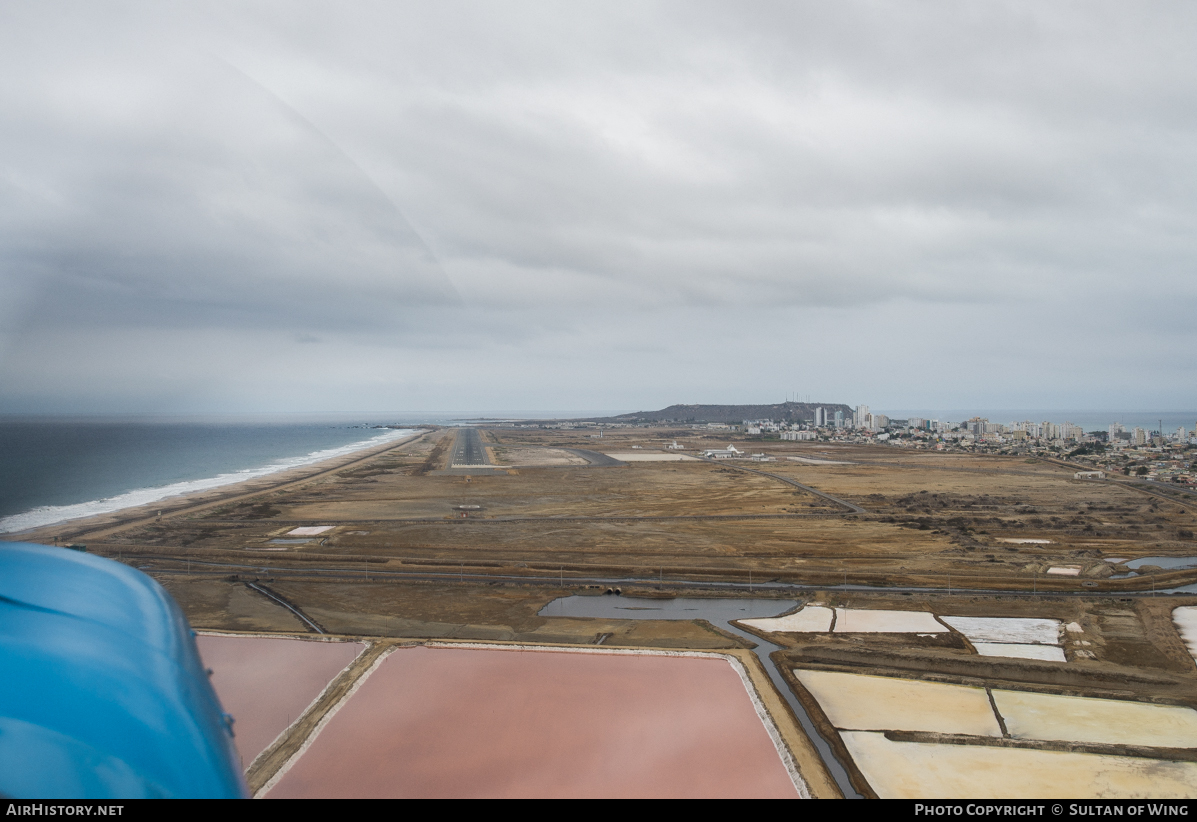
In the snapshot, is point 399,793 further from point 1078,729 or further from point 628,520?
point 628,520

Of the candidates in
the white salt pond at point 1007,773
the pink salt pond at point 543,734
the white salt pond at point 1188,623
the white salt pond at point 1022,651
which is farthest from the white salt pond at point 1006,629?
the pink salt pond at point 543,734

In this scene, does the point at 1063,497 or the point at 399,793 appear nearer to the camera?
the point at 399,793

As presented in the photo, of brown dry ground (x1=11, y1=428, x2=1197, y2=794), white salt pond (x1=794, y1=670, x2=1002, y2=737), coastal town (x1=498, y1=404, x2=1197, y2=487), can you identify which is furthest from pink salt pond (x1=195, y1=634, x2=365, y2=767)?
coastal town (x1=498, y1=404, x2=1197, y2=487)

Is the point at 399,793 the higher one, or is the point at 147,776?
the point at 147,776

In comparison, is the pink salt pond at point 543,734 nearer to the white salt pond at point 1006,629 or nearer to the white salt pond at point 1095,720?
the white salt pond at point 1095,720

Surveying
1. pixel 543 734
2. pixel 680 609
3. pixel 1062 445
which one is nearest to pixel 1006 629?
pixel 680 609

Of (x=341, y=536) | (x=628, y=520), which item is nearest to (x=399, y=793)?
(x=341, y=536)

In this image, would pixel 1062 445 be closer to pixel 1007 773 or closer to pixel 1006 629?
pixel 1006 629
